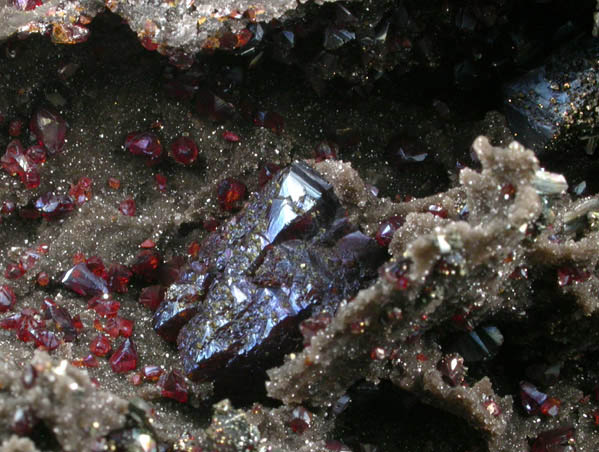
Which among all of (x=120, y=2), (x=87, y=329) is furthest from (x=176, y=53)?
(x=87, y=329)

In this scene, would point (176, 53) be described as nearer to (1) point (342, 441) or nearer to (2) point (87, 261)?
(2) point (87, 261)

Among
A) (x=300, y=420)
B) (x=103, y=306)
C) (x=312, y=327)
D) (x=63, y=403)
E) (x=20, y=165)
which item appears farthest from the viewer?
(x=20, y=165)

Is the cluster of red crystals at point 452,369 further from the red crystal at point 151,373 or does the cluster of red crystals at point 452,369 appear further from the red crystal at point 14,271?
the red crystal at point 14,271

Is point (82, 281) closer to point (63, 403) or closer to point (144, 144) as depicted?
point (144, 144)

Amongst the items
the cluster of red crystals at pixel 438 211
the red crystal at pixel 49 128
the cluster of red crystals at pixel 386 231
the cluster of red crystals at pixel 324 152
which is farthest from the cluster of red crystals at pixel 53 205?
the cluster of red crystals at pixel 438 211

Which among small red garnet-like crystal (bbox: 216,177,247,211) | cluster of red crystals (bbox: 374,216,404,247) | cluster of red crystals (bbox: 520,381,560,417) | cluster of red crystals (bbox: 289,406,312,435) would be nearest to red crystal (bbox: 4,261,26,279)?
small red garnet-like crystal (bbox: 216,177,247,211)

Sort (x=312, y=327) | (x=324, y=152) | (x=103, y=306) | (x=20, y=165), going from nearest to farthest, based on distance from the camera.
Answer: (x=312, y=327), (x=103, y=306), (x=20, y=165), (x=324, y=152)

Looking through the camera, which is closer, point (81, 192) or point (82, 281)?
point (82, 281)

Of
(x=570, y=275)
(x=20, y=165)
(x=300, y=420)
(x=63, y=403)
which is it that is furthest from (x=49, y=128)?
(x=570, y=275)
